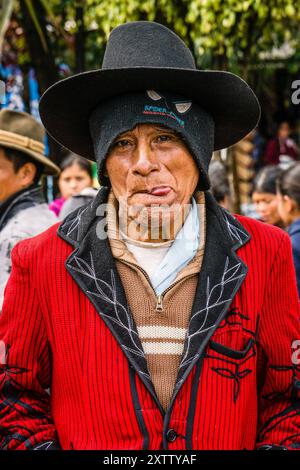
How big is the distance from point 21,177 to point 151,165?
177 centimetres

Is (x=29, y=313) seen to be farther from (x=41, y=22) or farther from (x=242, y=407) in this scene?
(x=41, y=22)

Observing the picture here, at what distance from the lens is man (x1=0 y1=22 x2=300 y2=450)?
6.46 ft

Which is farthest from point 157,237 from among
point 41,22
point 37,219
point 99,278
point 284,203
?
point 41,22

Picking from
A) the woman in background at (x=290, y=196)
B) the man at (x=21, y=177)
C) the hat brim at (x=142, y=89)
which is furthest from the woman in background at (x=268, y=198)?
the hat brim at (x=142, y=89)

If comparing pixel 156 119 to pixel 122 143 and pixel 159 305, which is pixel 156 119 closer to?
pixel 122 143

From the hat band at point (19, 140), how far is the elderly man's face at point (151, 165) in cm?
161

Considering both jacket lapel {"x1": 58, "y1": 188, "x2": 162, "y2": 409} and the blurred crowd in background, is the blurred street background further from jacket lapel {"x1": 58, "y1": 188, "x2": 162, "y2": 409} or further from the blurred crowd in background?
jacket lapel {"x1": 58, "y1": 188, "x2": 162, "y2": 409}

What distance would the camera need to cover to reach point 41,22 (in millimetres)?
6570

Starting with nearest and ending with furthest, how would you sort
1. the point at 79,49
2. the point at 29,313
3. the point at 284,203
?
the point at 29,313
the point at 284,203
the point at 79,49

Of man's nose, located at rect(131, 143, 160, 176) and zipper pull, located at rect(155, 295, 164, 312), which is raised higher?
man's nose, located at rect(131, 143, 160, 176)

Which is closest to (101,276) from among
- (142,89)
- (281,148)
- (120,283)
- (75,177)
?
(120,283)

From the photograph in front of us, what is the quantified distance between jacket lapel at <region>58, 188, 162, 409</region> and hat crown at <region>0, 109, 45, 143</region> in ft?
5.11

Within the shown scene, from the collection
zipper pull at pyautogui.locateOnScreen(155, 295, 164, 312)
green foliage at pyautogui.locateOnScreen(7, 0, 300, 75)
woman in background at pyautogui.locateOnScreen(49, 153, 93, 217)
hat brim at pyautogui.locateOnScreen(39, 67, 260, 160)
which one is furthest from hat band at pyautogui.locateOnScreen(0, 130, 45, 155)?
green foliage at pyautogui.locateOnScreen(7, 0, 300, 75)
